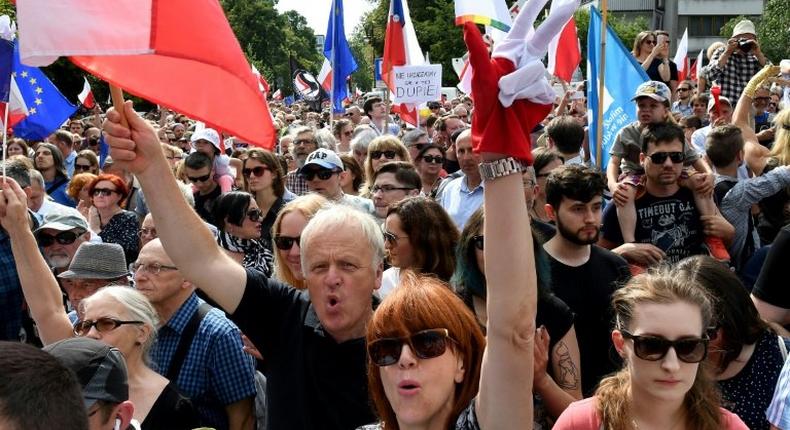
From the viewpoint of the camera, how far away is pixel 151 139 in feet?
9.80

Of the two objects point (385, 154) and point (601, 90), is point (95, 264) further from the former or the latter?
point (601, 90)

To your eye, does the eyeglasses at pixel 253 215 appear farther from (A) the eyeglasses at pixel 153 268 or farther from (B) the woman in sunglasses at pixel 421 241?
(B) the woman in sunglasses at pixel 421 241

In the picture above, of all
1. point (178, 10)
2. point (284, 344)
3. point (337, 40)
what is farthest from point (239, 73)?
point (337, 40)

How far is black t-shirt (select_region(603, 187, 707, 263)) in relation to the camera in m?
5.27

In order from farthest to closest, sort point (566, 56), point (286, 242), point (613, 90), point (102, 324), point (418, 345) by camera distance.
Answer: point (566, 56) < point (613, 90) < point (286, 242) < point (102, 324) < point (418, 345)

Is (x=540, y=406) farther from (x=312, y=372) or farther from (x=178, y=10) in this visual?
(x=178, y=10)

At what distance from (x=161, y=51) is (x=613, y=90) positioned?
561 cm

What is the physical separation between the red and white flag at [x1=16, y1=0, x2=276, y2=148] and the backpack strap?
1.32m

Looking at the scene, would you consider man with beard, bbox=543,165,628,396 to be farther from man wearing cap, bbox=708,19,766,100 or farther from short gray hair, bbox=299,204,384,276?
man wearing cap, bbox=708,19,766,100

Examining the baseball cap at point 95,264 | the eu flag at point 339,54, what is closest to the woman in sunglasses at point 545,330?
the baseball cap at point 95,264

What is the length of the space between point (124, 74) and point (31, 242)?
4.22ft

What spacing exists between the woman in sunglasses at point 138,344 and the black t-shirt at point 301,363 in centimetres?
61

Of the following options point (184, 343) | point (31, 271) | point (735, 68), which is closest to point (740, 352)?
point (184, 343)

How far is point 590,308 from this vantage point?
13.6 ft
